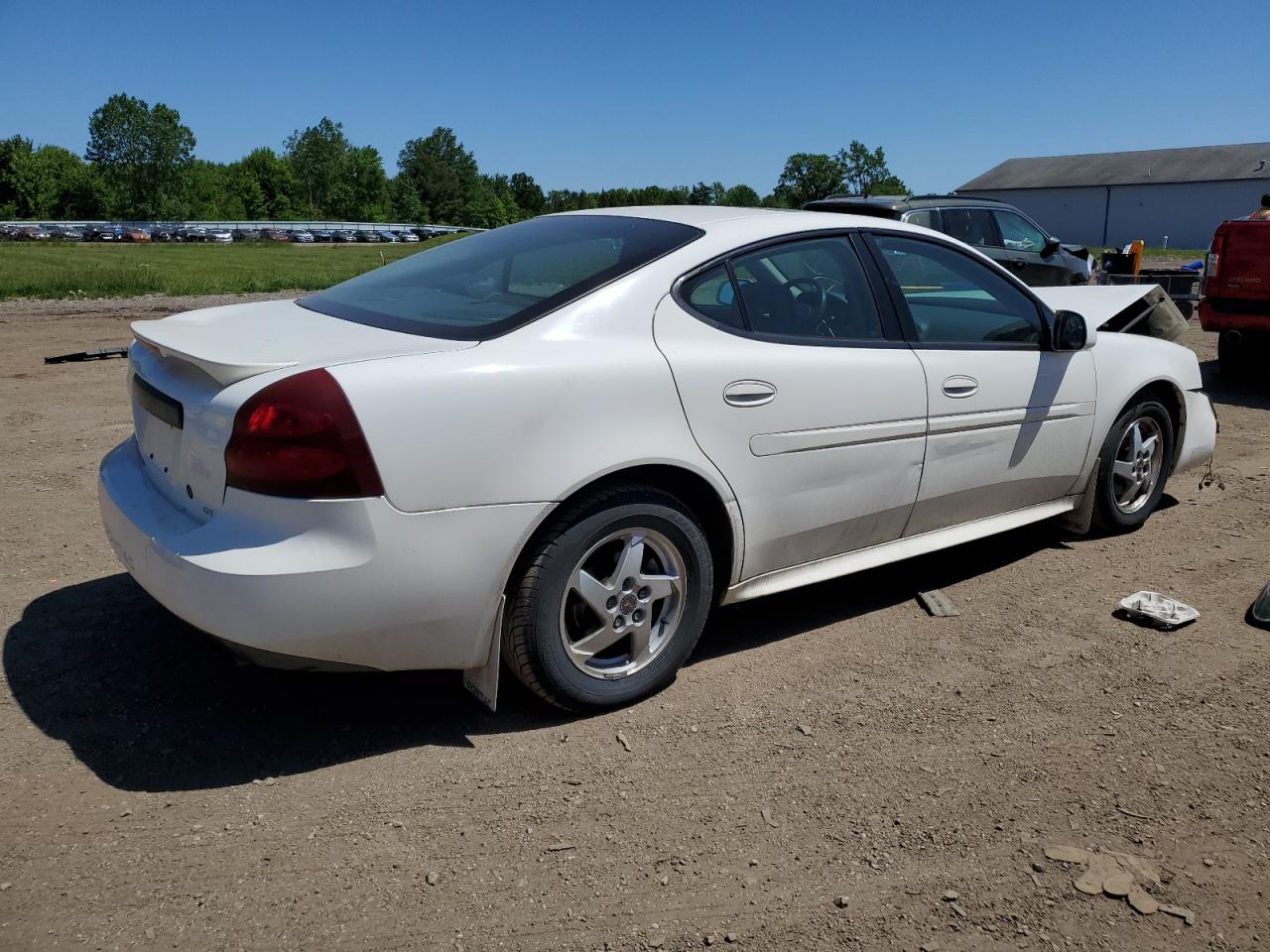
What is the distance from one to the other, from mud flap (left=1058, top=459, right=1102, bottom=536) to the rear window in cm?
245

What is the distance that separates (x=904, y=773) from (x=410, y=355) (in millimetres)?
1873

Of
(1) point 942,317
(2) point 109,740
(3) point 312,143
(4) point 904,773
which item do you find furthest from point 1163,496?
(3) point 312,143

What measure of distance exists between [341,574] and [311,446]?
35 centimetres

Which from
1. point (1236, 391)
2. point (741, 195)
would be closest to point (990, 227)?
point (1236, 391)

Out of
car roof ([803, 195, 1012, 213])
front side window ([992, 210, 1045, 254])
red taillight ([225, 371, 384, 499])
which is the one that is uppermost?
car roof ([803, 195, 1012, 213])

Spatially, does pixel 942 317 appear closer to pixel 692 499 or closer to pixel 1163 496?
pixel 692 499

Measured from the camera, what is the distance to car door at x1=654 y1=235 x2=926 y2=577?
11.3ft

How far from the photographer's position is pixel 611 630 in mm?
3336

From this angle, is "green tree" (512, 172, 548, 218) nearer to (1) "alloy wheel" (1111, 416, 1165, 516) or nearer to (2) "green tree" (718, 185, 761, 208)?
(2) "green tree" (718, 185, 761, 208)

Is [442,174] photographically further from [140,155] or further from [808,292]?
[808,292]

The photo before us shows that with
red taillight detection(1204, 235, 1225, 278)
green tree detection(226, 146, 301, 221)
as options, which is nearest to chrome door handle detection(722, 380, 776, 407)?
red taillight detection(1204, 235, 1225, 278)

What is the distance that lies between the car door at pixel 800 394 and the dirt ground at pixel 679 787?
20.8 inches

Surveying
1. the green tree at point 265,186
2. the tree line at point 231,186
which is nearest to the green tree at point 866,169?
the tree line at point 231,186

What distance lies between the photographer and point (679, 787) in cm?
301
